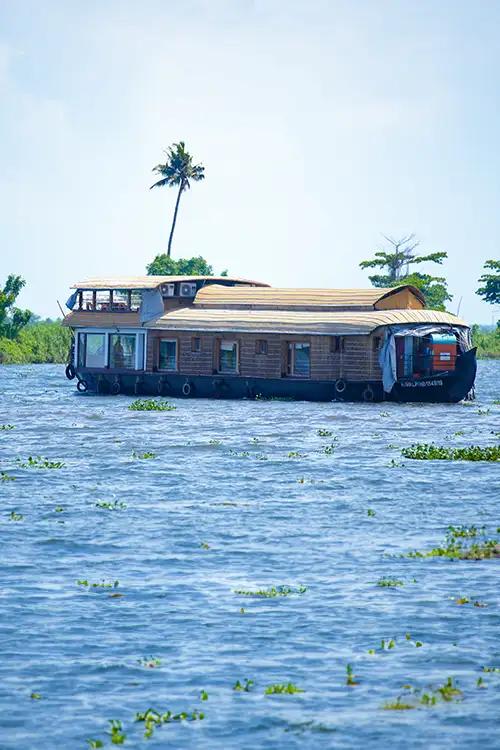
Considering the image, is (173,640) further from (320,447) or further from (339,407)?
(339,407)

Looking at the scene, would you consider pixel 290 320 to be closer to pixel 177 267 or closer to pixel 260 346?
pixel 260 346

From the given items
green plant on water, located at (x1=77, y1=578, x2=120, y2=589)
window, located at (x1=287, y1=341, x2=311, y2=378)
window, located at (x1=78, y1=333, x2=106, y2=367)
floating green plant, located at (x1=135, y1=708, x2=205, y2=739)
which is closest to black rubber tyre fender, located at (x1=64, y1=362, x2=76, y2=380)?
window, located at (x1=78, y1=333, x2=106, y2=367)

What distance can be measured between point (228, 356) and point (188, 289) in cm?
638

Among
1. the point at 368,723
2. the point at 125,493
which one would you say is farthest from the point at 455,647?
the point at 125,493

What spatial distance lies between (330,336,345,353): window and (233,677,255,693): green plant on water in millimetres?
42979

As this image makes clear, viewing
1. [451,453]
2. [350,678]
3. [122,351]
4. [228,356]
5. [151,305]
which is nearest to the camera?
[350,678]

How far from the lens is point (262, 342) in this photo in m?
59.4

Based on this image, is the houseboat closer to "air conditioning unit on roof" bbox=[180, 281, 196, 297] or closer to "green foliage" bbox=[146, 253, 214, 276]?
"air conditioning unit on roof" bbox=[180, 281, 196, 297]

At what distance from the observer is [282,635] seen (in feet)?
52.7

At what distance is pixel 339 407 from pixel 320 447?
16165 mm

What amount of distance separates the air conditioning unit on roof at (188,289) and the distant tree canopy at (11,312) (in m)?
50.4

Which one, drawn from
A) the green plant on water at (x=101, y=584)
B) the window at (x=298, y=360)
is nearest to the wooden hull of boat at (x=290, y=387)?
the window at (x=298, y=360)

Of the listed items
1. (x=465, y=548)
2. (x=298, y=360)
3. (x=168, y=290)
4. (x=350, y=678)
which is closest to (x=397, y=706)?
(x=350, y=678)

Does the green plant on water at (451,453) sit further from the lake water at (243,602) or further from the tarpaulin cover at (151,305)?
the tarpaulin cover at (151,305)
